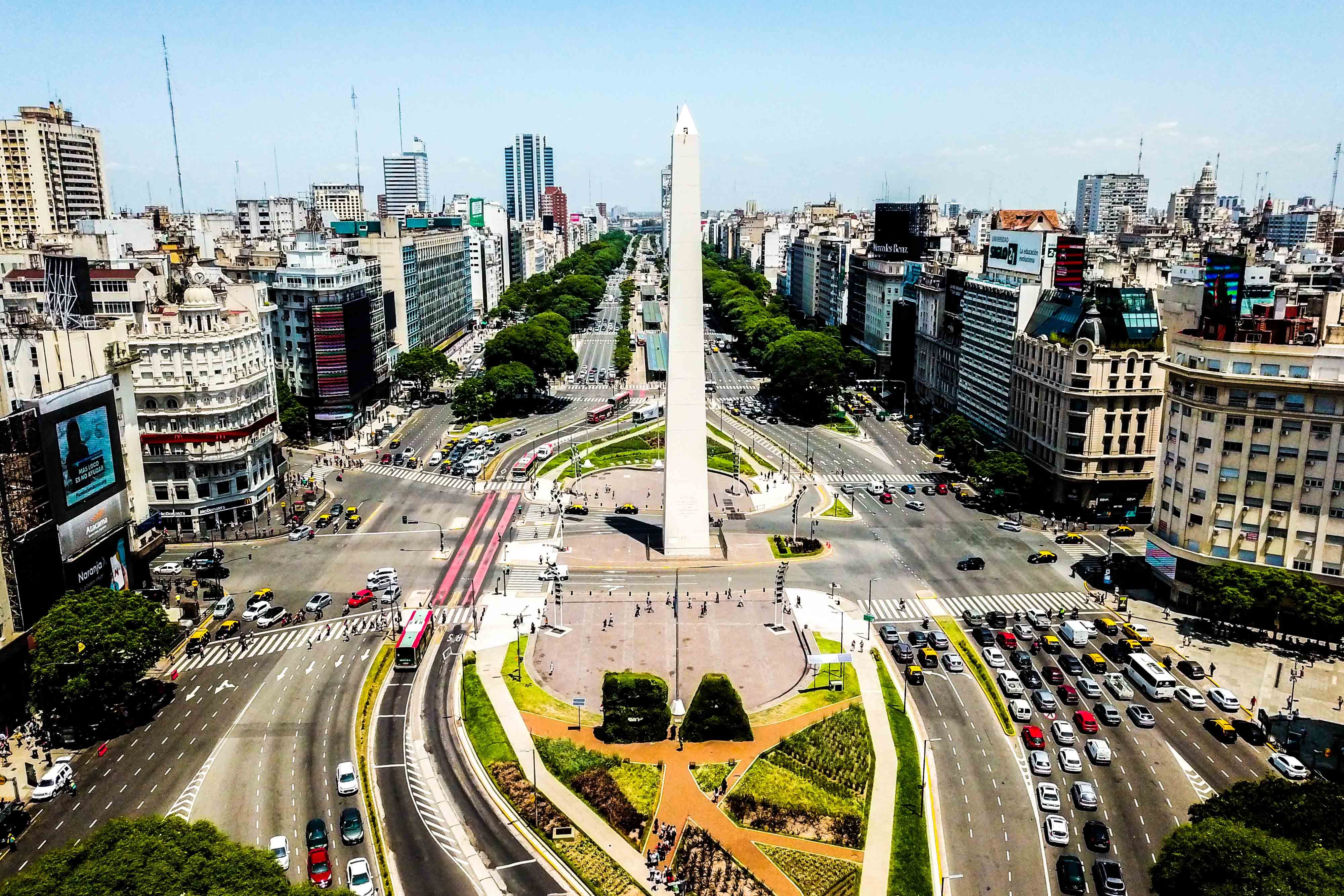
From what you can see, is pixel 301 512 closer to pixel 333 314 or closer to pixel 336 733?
pixel 333 314

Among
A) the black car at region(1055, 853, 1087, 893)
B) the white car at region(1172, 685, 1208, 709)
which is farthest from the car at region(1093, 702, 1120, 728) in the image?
the black car at region(1055, 853, 1087, 893)

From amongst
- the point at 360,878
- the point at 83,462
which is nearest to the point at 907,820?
the point at 360,878

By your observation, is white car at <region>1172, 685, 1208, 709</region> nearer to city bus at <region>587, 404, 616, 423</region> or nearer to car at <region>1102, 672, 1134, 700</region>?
car at <region>1102, 672, 1134, 700</region>

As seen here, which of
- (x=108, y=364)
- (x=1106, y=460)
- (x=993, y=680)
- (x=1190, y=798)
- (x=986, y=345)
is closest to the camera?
(x=1190, y=798)

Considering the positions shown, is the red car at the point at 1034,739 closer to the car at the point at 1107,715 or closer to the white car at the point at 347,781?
the car at the point at 1107,715

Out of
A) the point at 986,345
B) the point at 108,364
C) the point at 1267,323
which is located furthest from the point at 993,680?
the point at 108,364

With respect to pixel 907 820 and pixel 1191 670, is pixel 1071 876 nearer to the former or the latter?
pixel 907 820

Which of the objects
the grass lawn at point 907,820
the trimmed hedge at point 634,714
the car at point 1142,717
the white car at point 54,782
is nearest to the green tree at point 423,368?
the white car at point 54,782

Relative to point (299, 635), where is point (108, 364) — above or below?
above
